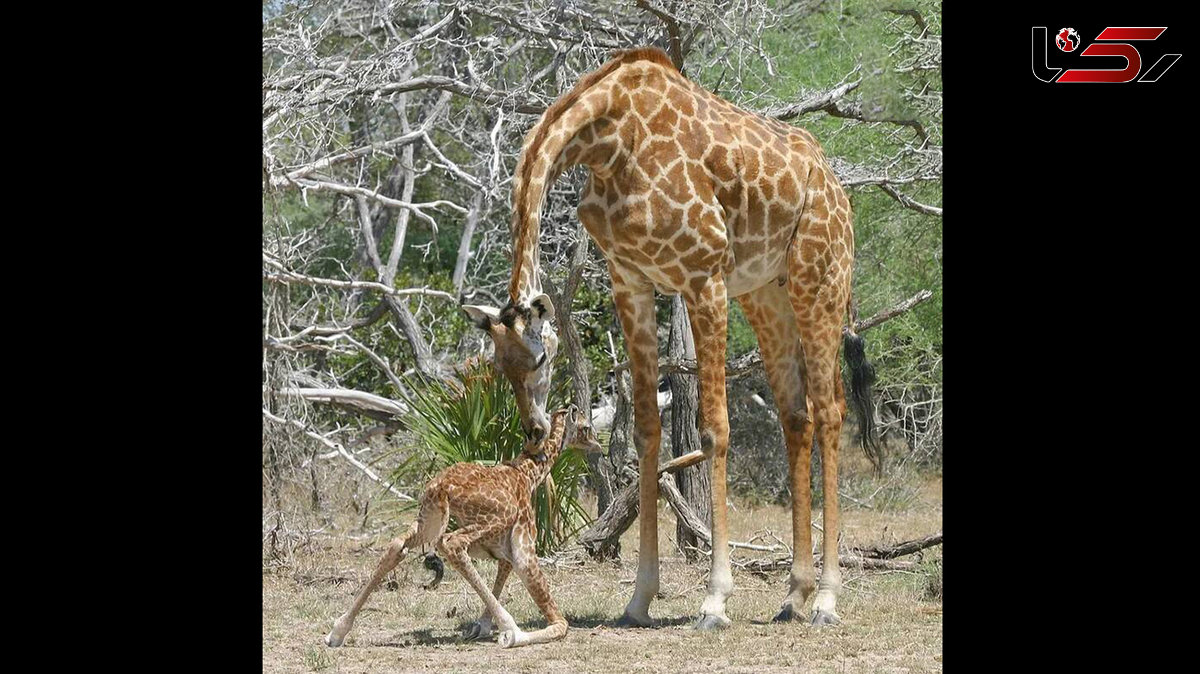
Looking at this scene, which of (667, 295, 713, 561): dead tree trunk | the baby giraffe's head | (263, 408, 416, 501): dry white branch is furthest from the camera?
(263, 408, 416, 501): dry white branch

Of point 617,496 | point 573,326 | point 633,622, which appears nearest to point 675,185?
point 633,622

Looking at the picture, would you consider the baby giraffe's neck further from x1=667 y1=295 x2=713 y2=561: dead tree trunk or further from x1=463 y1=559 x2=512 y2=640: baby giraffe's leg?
x1=667 y1=295 x2=713 y2=561: dead tree trunk

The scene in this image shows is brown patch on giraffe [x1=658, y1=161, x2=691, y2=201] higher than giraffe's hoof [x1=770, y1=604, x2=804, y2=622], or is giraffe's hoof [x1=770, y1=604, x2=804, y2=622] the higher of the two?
brown patch on giraffe [x1=658, y1=161, x2=691, y2=201]

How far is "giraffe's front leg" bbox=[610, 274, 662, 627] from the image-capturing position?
24.2 ft

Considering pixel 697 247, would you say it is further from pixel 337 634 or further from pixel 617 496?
pixel 617 496

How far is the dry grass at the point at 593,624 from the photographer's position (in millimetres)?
6449

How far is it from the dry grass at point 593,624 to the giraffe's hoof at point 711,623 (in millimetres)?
76

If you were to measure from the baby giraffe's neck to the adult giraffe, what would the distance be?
159 mm

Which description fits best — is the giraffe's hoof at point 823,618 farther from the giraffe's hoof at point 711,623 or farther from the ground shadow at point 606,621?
the ground shadow at point 606,621

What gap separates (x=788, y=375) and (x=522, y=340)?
1.98m

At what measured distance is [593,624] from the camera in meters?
7.45

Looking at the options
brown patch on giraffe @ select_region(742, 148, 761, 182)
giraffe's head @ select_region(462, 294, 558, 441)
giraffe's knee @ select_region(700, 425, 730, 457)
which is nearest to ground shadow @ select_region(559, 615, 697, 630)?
giraffe's knee @ select_region(700, 425, 730, 457)
